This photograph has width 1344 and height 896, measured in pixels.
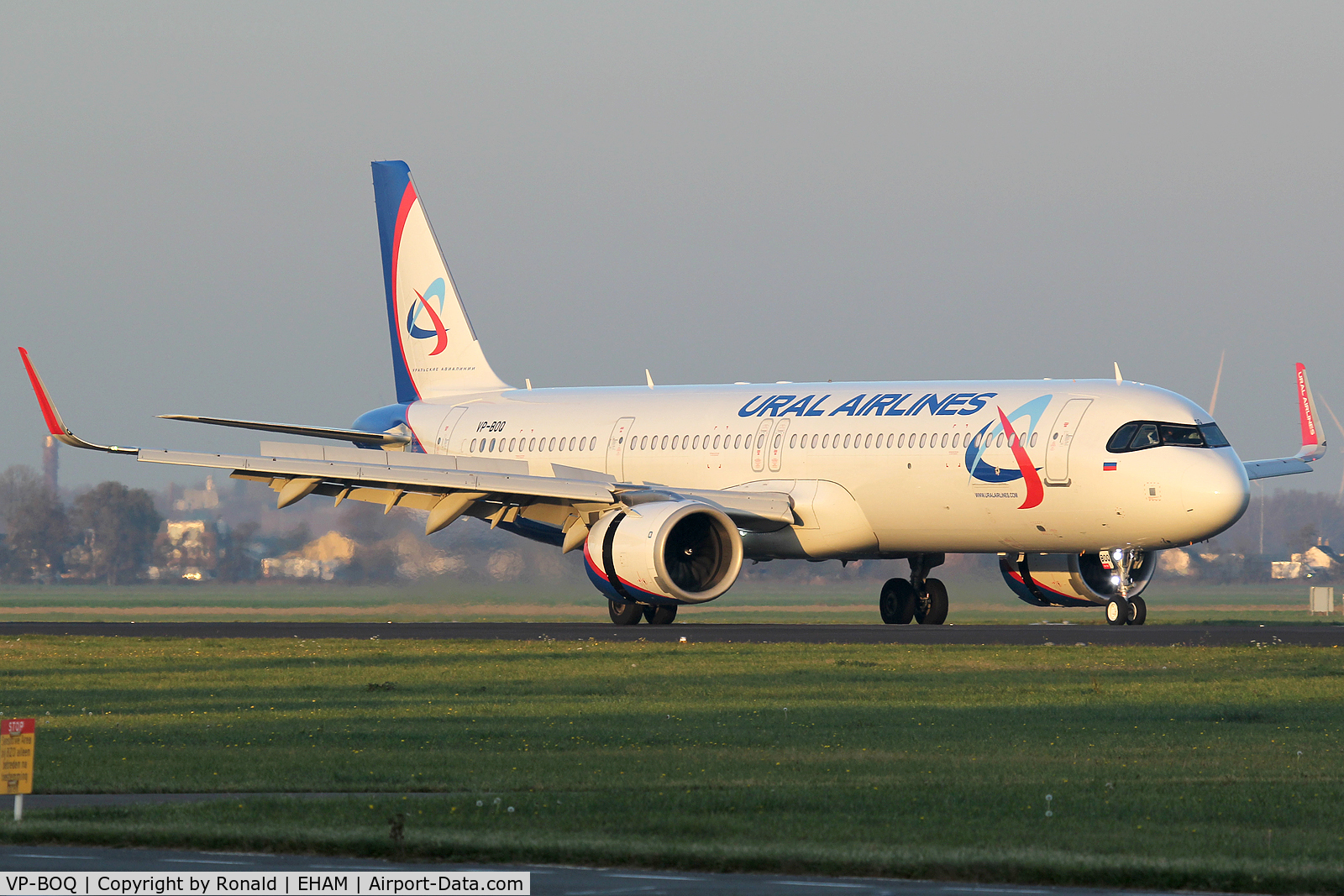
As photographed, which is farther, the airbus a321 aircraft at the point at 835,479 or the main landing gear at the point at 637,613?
the main landing gear at the point at 637,613

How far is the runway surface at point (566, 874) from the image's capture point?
1062cm

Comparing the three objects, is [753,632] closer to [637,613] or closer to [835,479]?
[637,613]

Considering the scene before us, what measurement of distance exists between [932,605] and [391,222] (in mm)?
17371

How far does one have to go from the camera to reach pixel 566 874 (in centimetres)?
1112

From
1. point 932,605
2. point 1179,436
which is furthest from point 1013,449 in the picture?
point 932,605

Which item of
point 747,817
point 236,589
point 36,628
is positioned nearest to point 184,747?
point 747,817

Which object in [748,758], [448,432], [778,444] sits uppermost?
[448,432]

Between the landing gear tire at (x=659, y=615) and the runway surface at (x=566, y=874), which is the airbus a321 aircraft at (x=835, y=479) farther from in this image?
the runway surface at (x=566, y=874)

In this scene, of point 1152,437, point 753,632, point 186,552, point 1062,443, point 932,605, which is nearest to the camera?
point 1152,437

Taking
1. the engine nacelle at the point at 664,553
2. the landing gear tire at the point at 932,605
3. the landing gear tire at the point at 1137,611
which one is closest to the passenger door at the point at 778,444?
the engine nacelle at the point at 664,553

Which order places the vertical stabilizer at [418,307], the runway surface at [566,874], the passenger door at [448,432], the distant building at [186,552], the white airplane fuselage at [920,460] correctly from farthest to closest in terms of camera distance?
the distant building at [186,552], the vertical stabilizer at [418,307], the passenger door at [448,432], the white airplane fuselage at [920,460], the runway surface at [566,874]

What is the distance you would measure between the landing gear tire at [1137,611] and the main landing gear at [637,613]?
8756 mm

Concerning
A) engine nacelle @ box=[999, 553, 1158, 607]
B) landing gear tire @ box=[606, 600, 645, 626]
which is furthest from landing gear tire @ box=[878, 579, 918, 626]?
landing gear tire @ box=[606, 600, 645, 626]

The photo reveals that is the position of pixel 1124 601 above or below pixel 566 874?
above
